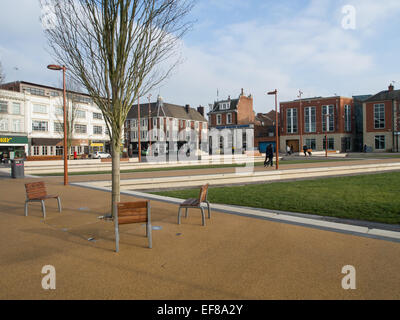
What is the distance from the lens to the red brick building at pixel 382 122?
51188mm

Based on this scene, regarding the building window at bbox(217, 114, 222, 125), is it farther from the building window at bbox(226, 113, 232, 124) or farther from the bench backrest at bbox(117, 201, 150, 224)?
the bench backrest at bbox(117, 201, 150, 224)

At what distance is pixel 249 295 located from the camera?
3.33m

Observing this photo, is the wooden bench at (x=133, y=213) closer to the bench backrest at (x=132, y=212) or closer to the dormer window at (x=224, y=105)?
the bench backrest at (x=132, y=212)

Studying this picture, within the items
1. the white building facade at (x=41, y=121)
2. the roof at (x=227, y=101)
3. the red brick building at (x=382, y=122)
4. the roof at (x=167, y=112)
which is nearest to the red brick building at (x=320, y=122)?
the red brick building at (x=382, y=122)

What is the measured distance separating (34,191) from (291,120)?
195 ft

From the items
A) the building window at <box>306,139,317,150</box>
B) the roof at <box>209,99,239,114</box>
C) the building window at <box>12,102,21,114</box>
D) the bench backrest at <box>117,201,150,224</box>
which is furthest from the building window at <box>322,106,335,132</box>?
the bench backrest at <box>117,201,150,224</box>

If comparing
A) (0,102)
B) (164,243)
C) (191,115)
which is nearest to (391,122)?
(191,115)

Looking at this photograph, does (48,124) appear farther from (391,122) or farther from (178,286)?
(391,122)

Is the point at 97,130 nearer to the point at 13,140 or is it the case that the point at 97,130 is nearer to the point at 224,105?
the point at 13,140

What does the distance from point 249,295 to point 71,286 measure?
6.99ft

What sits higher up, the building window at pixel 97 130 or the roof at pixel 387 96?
the roof at pixel 387 96

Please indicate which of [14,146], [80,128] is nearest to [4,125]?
[14,146]

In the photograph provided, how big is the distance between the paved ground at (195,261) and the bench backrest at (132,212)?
18.3 inches

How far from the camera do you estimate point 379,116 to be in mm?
52906
